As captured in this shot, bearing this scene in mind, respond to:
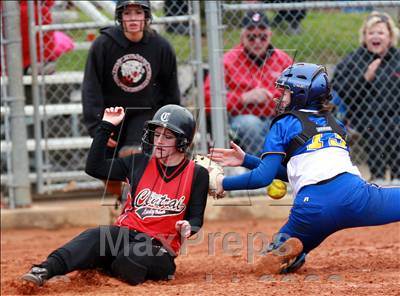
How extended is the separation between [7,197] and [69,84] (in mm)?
1457

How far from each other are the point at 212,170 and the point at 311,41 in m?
3.77

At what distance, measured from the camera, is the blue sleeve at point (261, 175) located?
5480 mm

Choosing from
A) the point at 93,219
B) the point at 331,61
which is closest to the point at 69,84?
the point at 93,219

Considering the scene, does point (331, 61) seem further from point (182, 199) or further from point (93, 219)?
point (182, 199)

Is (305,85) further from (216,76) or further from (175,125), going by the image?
(216,76)

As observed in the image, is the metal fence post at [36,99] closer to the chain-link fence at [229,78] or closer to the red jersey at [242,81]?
the chain-link fence at [229,78]

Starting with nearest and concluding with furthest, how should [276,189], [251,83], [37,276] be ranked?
[37,276] < [276,189] < [251,83]

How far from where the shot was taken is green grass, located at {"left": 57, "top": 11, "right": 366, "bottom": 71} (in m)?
9.33

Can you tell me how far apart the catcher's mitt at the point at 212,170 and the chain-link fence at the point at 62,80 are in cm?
303

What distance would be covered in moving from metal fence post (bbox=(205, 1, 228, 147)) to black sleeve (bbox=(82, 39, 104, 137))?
1683 millimetres

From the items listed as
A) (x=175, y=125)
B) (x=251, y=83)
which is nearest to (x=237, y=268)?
(x=175, y=125)

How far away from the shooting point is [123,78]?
729cm

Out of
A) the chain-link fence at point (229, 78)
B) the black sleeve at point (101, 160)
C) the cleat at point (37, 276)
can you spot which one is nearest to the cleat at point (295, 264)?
the black sleeve at point (101, 160)

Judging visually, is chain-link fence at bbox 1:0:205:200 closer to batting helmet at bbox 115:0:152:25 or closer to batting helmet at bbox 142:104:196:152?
batting helmet at bbox 115:0:152:25
